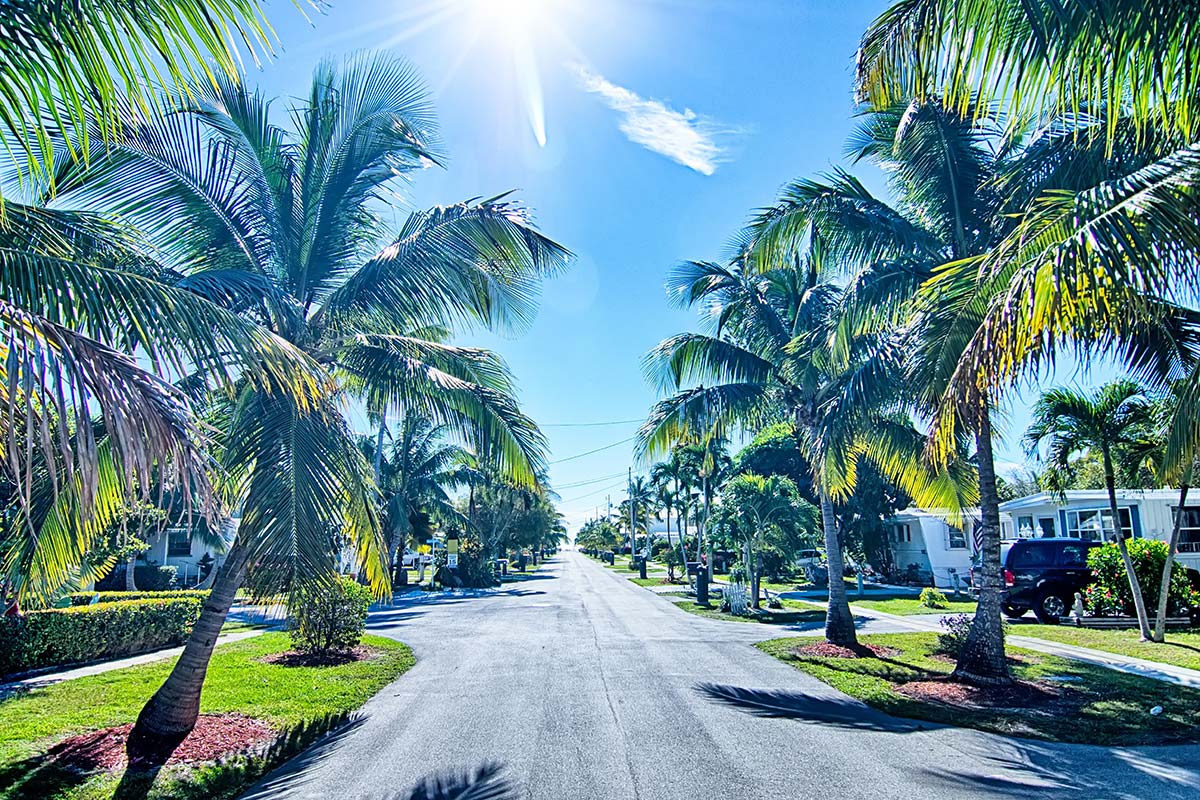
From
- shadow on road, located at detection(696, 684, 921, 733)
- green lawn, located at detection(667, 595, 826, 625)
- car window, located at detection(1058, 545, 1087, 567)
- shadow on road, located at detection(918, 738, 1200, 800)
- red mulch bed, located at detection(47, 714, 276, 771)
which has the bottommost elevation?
green lawn, located at detection(667, 595, 826, 625)

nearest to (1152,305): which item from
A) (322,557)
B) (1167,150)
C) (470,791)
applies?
(1167,150)

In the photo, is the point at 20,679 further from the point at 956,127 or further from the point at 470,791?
the point at 956,127

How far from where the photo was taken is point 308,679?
34.6 feet

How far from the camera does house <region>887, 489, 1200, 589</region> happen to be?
21.7 m

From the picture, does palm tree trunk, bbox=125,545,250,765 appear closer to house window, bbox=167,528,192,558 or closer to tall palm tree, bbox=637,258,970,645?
tall palm tree, bbox=637,258,970,645

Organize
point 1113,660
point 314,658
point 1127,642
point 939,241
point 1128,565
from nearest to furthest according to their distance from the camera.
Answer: point 939,241 → point 1113,660 → point 314,658 → point 1127,642 → point 1128,565

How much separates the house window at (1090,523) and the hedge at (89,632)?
2559 centimetres

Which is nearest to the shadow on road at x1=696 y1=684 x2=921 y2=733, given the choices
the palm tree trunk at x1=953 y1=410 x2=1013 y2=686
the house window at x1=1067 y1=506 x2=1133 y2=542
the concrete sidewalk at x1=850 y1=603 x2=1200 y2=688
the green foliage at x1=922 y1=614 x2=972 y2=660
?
the palm tree trunk at x1=953 y1=410 x2=1013 y2=686

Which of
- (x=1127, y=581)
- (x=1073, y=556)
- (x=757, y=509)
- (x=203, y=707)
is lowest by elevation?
(x=203, y=707)

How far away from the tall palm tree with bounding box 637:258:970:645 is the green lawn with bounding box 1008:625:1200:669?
364 cm

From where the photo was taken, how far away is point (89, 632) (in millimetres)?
12031

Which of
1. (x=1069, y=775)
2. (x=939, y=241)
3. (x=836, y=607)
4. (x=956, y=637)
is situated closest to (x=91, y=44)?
(x=1069, y=775)

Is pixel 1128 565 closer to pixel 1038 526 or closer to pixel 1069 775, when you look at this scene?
pixel 1069 775

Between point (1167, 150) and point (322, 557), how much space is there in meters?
8.12
